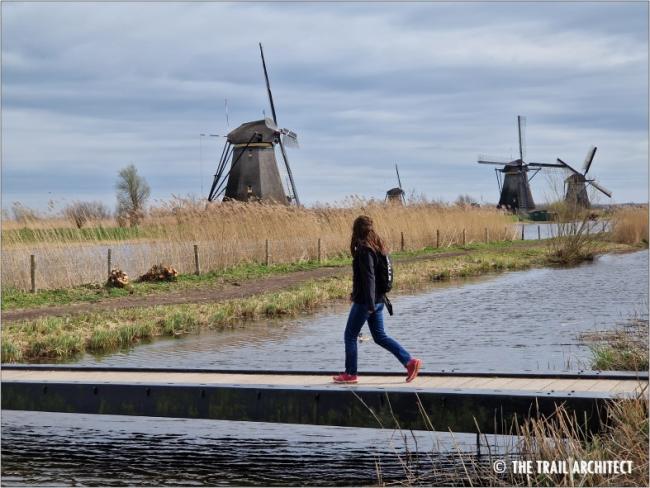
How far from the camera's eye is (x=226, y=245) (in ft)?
79.6

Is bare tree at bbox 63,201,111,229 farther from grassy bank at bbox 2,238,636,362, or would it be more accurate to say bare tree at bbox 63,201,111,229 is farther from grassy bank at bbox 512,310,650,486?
grassy bank at bbox 512,310,650,486

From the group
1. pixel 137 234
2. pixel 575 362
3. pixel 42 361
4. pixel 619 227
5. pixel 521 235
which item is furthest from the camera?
pixel 521 235

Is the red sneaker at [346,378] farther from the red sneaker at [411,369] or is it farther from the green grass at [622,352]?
the green grass at [622,352]

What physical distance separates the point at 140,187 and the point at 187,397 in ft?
198

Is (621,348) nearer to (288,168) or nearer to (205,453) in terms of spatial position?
(205,453)

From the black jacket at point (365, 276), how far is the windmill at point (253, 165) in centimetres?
3179

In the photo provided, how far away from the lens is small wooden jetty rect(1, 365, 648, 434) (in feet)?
25.9

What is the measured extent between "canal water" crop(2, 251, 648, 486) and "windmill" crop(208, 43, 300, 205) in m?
18.5

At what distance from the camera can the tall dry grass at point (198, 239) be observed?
773 inches

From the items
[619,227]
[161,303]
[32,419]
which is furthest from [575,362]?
[619,227]

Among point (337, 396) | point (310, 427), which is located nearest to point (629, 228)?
point (310, 427)

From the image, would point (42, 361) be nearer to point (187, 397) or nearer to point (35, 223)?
point (187, 397)

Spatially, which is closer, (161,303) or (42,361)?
(42,361)

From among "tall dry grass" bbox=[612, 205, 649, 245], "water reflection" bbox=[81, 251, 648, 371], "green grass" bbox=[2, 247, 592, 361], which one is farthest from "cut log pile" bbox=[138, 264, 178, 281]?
"tall dry grass" bbox=[612, 205, 649, 245]
